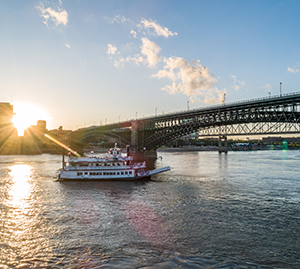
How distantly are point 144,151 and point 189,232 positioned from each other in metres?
99.0

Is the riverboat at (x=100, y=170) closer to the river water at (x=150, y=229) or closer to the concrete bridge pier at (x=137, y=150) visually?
the river water at (x=150, y=229)

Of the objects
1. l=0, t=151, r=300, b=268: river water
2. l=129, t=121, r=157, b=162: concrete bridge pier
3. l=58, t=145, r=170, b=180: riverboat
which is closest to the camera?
l=0, t=151, r=300, b=268: river water

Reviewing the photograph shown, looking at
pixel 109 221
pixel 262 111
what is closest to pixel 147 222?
pixel 109 221

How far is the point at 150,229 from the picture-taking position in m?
21.7

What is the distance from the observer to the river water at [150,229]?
16406 millimetres

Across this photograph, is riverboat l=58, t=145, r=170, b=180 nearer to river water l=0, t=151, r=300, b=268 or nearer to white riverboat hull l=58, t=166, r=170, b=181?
white riverboat hull l=58, t=166, r=170, b=181

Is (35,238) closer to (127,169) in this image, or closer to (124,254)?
(124,254)

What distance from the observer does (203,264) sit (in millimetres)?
15719

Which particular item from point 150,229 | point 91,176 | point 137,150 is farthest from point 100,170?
point 137,150

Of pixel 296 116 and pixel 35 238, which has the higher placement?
pixel 296 116

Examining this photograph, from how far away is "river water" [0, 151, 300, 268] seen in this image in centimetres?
1641

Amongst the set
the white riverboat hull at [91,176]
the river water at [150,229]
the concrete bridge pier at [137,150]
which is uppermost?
the concrete bridge pier at [137,150]

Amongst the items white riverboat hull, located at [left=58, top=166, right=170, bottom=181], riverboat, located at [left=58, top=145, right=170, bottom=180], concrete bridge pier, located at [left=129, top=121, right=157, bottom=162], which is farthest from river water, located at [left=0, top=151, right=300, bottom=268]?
concrete bridge pier, located at [left=129, top=121, right=157, bottom=162]

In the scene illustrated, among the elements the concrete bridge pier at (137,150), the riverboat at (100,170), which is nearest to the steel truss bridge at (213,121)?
the concrete bridge pier at (137,150)
